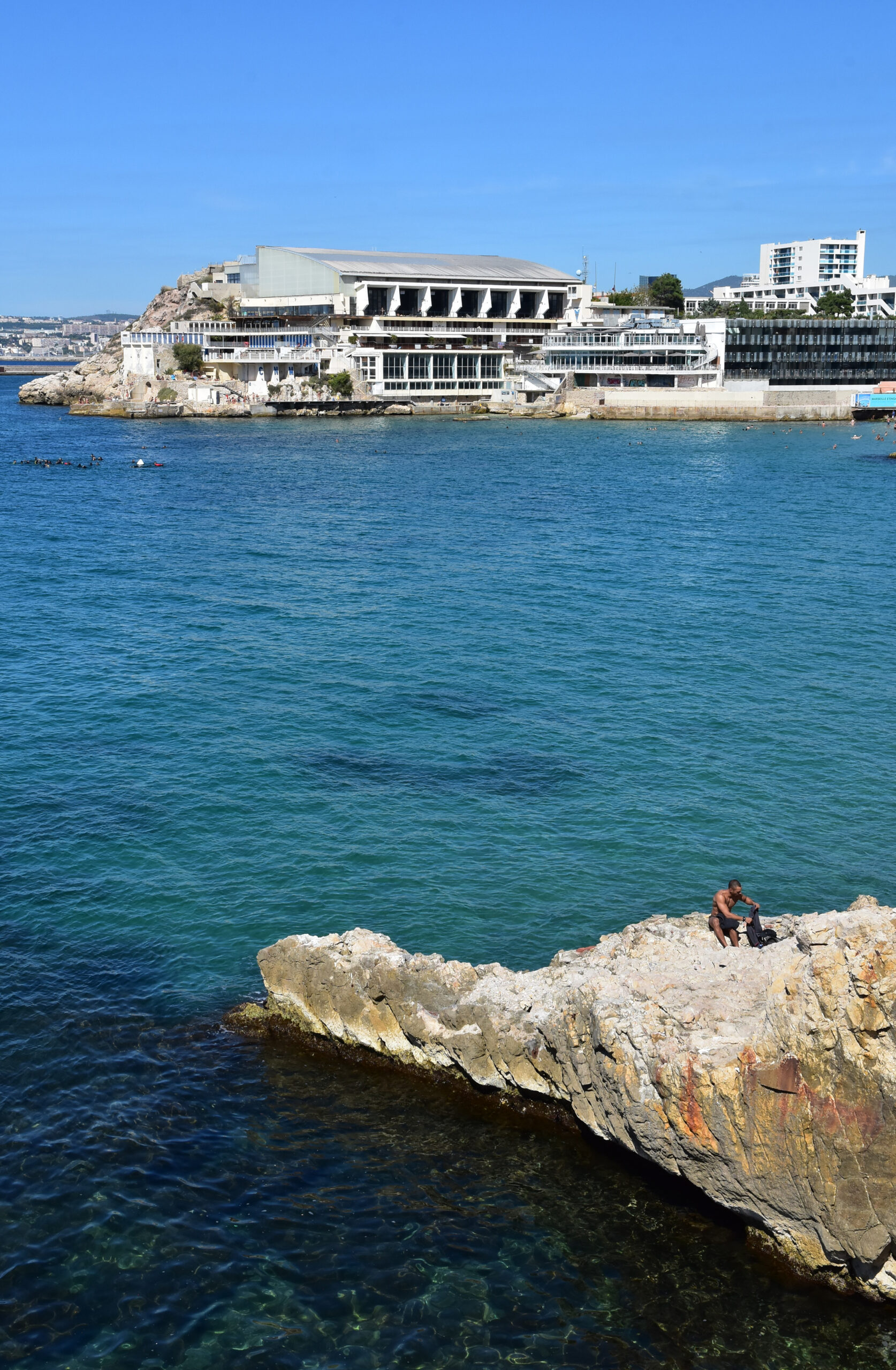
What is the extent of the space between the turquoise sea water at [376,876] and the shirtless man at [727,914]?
3530 millimetres

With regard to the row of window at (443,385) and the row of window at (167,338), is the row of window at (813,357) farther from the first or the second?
the row of window at (167,338)

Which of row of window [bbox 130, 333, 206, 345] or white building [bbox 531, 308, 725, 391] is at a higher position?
row of window [bbox 130, 333, 206, 345]

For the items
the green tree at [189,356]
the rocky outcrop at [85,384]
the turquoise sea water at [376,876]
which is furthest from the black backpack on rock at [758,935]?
the rocky outcrop at [85,384]

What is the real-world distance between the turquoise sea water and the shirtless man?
3.53 metres

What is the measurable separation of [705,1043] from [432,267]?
173 m

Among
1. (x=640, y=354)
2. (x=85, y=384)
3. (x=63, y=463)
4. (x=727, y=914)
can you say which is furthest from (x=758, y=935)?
(x=85, y=384)

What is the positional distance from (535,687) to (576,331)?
426ft

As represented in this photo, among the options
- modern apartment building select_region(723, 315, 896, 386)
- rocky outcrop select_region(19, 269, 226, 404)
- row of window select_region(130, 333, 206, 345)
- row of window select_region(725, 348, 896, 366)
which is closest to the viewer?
modern apartment building select_region(723, 315, 896, 386)

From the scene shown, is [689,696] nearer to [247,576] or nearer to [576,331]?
[247,576]

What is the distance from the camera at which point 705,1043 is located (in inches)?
531

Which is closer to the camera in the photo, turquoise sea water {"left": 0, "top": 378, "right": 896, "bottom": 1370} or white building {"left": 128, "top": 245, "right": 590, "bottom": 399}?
turquoise sea water {"left": 0, "top": 378, "right": 896, "bottom": 1370}

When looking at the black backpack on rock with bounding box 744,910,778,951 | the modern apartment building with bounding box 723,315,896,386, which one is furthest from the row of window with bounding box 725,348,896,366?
the black backpack on rock with bounding box 744,910,778,951

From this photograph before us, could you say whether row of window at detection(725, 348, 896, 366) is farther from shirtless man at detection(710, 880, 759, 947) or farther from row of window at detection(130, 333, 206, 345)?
shirtless man at detection(710, 880, 759, 947)

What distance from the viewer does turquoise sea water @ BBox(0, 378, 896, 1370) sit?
12758mm
